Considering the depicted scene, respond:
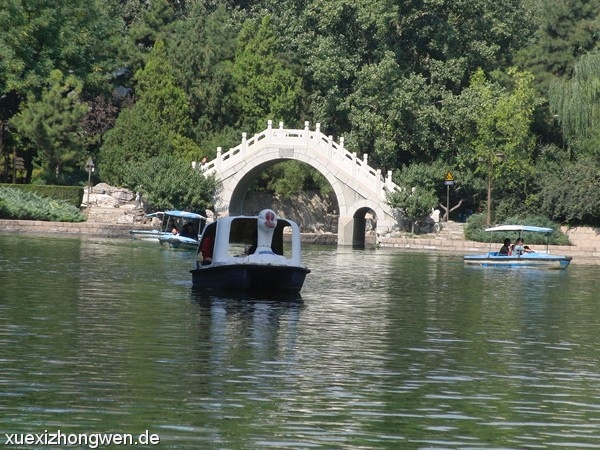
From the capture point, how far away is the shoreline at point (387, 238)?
190 feet

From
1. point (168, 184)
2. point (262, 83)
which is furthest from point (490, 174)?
point (262, 83)

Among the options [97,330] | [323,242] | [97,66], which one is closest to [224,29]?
[97,66]

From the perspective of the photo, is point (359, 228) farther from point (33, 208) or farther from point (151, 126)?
point (33, 208)

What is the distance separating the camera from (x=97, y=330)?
71.2 feet

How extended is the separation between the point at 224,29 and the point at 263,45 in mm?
4211

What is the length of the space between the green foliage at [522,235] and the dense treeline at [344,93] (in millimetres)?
1154

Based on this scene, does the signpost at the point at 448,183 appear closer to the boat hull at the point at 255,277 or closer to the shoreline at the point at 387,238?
the shoreline at the point at 387,238

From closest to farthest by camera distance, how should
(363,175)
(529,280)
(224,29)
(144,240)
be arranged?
(529,280) → (144,240) → (363,175) → (224,29)

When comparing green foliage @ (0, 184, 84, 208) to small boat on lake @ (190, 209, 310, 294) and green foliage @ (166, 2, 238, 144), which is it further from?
small boat on lake @ (190, 209, 310, 294)

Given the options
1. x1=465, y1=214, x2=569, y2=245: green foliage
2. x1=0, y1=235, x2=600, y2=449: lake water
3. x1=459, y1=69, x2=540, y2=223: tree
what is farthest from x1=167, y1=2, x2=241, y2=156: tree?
x1=0, y1=235, x2=600, y2=449: lake water

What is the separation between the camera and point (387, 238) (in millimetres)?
63406

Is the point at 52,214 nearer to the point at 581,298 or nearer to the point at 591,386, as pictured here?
the point at 581,298

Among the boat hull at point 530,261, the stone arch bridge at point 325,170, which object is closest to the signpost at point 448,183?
the stone arch bridge at point 325,170

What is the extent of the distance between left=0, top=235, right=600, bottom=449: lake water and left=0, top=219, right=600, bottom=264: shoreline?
966 inches
